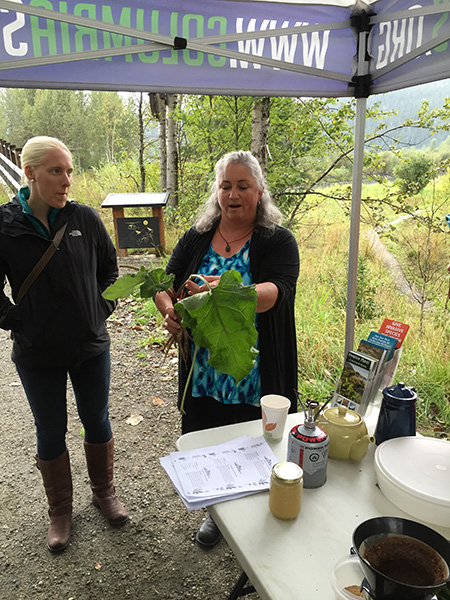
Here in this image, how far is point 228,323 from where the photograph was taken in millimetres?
1421

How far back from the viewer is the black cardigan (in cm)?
193

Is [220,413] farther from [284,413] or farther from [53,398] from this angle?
[53,398]

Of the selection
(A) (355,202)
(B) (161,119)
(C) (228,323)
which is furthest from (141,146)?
(C) (228,323)

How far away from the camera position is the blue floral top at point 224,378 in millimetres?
1992

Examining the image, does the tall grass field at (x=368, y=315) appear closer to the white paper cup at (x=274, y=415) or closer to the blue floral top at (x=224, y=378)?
the blue floral top at (x=224, y=378)

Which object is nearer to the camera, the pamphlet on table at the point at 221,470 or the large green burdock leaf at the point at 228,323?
the pamphlet on table at the point at 221,470

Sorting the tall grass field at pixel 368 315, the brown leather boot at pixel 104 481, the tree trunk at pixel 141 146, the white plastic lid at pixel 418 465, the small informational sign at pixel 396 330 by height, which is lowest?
the brown leather boot at pixel 104 481

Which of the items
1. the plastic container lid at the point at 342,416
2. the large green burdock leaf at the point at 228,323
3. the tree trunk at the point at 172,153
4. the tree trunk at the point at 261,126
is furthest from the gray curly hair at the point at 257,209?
the tree trunk at the point at 172,153

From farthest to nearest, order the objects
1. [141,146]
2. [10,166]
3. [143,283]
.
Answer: [141,146], [10,166], [143,283]

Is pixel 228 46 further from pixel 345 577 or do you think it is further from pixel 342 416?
pixel 345 577

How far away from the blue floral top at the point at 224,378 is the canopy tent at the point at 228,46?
0.97m

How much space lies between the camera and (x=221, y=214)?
2156 mm

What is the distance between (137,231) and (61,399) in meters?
4.37

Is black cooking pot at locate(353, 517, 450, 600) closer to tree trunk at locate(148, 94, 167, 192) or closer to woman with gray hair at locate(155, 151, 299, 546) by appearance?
woman with gray hair at locate(155, 151, 299, 546)
